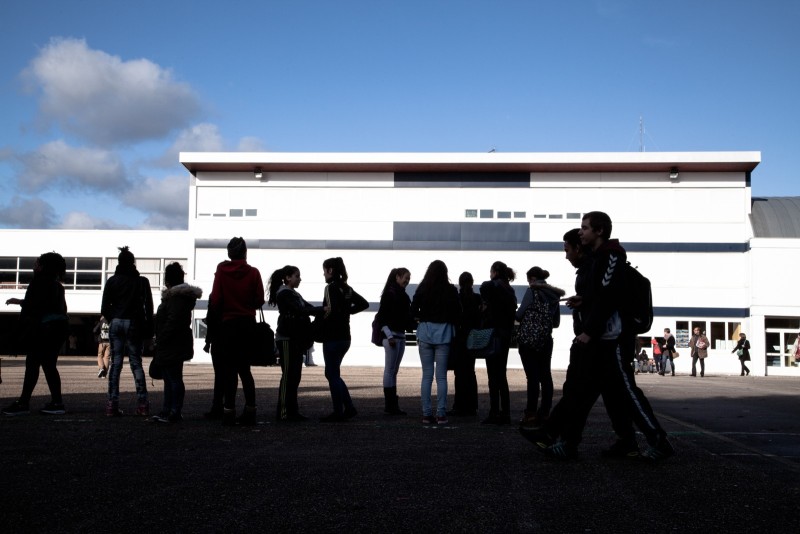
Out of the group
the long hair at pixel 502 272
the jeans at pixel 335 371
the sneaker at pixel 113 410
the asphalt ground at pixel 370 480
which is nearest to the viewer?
the asphalt ground at pixel 370 480

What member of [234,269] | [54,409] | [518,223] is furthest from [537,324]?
[518,223]

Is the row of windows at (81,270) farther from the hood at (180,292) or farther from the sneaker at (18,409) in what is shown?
the hood at (180,292)

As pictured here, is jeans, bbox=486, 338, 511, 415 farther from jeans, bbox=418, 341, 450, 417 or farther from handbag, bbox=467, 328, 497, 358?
jeans, bbox=418, 341, 450, 417

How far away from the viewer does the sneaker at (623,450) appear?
254 inches

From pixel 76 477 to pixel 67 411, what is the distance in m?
4.87

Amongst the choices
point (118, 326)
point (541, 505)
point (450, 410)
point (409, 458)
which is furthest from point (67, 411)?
point (541, 505)

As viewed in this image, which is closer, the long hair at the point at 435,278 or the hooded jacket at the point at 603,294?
the hooded jacket at the point at 603,294

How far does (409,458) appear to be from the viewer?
644 cm

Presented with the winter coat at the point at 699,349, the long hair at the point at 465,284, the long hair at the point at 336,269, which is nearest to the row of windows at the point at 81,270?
the winter coat at the point at 699,349

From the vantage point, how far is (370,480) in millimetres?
5434

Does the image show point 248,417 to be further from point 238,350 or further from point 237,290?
point 237,290

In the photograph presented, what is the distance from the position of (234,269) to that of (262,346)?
2.74ft

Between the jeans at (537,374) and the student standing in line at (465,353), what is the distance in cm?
Result: 122

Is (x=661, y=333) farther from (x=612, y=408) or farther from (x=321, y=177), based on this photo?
(x=612, y=408)
